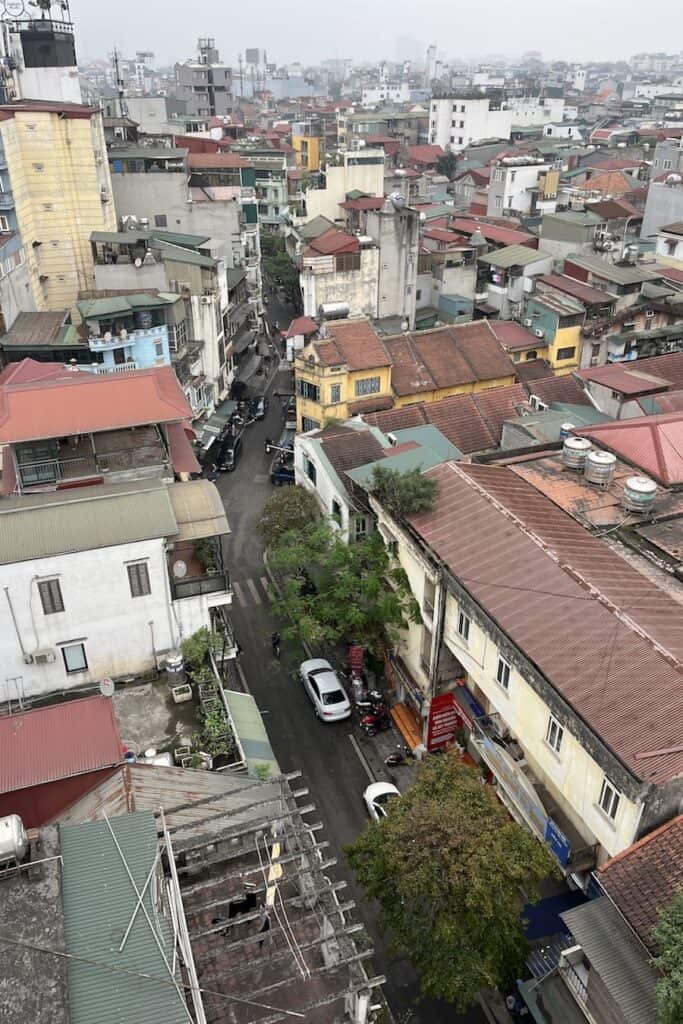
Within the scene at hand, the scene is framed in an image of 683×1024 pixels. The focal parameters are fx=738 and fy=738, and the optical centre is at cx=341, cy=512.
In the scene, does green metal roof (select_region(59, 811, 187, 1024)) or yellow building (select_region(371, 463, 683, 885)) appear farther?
yellow building (select_region(371, 463, 683, 885))

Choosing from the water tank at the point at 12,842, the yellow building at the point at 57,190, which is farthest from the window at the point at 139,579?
the yellow building at the point at 57,190

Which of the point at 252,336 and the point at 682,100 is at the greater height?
the point at 682,100

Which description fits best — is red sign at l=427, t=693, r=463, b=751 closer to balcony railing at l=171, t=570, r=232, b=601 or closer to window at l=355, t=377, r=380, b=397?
balcony railing at l=171, t=570, r=232, b=601

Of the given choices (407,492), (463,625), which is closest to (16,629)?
(407,492)

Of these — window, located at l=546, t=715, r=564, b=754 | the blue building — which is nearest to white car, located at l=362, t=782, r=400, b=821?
window, located at l=546, t=715, r=564, b=754

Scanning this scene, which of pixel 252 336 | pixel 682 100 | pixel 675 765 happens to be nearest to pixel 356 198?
pixel 252 336

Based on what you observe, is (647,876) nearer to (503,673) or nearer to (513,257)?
(503,673)

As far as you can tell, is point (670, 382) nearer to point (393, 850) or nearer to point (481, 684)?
point (481, 684)

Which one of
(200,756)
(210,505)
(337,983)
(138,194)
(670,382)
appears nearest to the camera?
(337,983)
